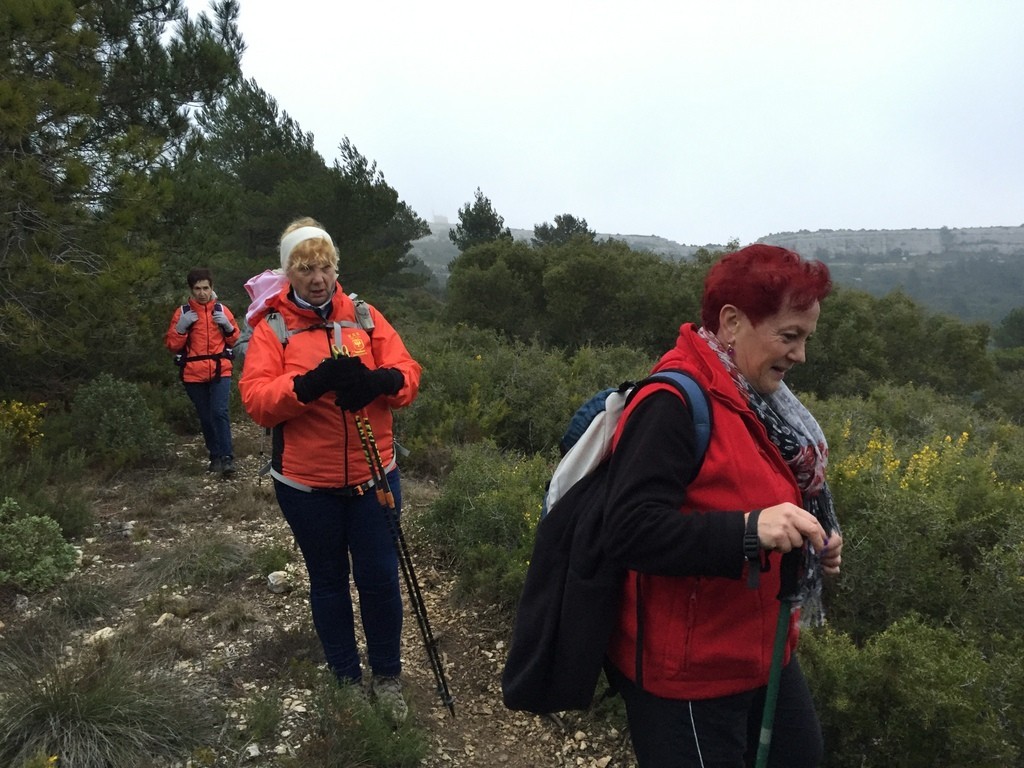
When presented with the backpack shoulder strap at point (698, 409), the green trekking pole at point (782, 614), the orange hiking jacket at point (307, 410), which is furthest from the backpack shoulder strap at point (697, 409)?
the orange hiking jacket at point (307, 410)

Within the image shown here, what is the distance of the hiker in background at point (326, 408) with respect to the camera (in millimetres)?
2623

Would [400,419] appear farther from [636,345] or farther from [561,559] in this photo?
[636,345]

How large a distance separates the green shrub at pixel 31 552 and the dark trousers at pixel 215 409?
1.87 meters

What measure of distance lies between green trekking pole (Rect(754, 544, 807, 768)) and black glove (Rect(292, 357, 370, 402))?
1.58 meters

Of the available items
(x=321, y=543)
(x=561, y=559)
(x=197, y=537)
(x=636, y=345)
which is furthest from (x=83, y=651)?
(x=636, y=345)

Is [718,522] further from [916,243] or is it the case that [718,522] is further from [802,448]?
[916,243]

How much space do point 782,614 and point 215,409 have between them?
5.68 meters

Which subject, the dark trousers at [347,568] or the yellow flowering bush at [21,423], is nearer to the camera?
the dark trousers at [347,568]

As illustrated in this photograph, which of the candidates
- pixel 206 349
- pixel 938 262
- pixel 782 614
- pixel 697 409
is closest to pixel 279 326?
pixel 697 409

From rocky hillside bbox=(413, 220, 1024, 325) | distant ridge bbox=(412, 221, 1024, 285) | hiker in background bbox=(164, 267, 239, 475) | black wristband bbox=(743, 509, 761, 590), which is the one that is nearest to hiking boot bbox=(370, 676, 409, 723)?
black wristband bbox=(743, 509, 761, 590)

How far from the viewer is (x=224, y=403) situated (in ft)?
20.8

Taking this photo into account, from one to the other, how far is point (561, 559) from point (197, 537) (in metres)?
3.85

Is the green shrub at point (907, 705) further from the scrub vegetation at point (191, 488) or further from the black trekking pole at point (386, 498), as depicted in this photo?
the black trekking pole at point (386, 498)

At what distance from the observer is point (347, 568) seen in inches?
117
